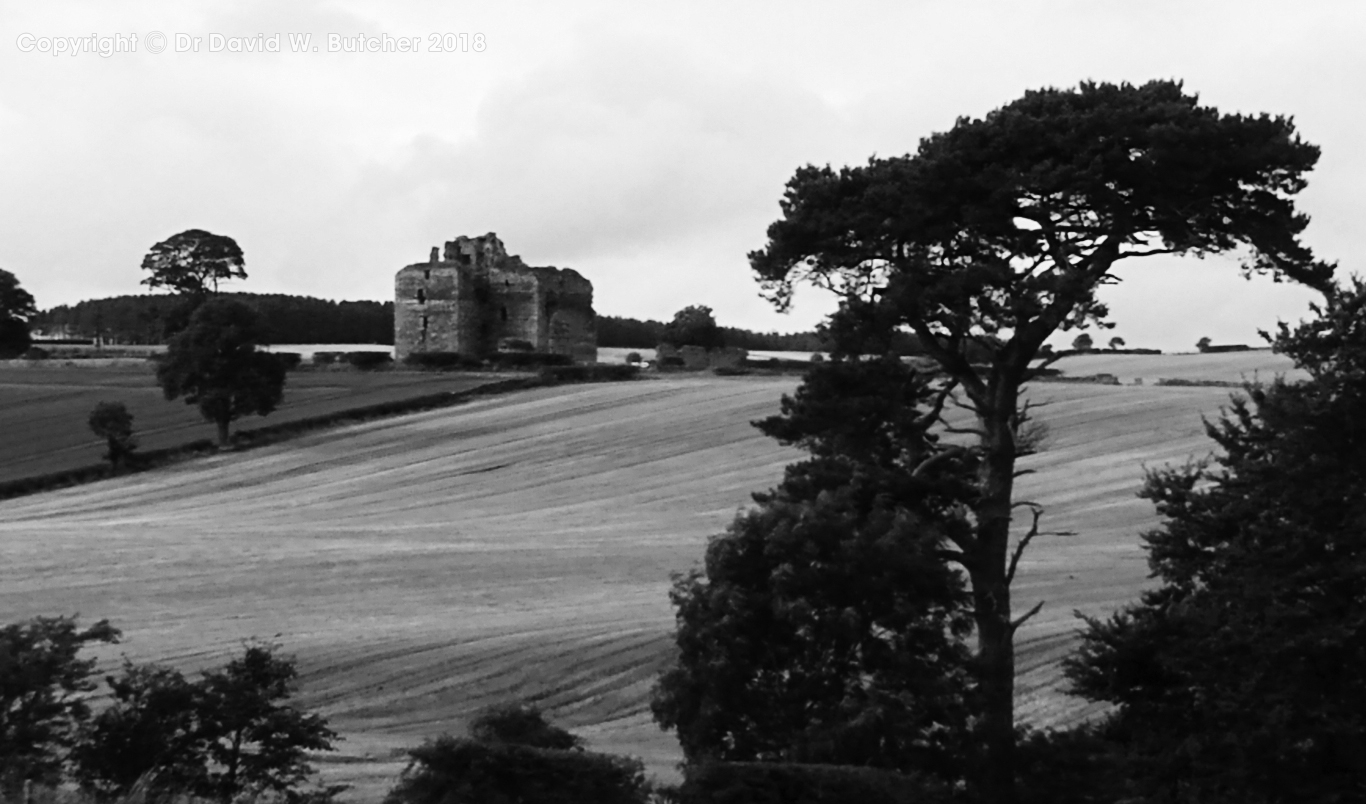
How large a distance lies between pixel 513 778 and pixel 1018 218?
30.0 feet

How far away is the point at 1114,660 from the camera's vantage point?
17.0 meters

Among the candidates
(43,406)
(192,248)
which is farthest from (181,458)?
(192,248)

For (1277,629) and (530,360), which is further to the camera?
(530,360)

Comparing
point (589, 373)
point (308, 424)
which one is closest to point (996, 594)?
point (308, 424)

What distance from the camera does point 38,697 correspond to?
15.8 metres

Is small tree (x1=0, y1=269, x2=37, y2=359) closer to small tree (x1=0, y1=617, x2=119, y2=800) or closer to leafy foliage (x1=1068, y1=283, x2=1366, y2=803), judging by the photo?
small tree (x1=0, y1=617, x2=119, y2=800)

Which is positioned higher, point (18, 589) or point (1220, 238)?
point (1220, 238)

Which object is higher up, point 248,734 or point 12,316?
point 12,316

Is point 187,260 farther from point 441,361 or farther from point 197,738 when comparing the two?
point 197,738

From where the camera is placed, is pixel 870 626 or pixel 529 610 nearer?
pixel 870 626

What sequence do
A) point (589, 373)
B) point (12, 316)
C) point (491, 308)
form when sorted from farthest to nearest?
point (12, 316) < point (491, 308) < point (589, 373)

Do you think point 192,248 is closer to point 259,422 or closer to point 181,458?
point 259,422

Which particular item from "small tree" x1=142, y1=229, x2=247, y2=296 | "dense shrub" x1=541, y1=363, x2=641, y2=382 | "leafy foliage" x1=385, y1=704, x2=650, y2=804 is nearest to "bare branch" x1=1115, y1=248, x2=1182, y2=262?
"leafy foliage" x1=385, y1=704, x2=650, y2=804

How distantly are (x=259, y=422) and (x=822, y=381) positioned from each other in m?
52.1
